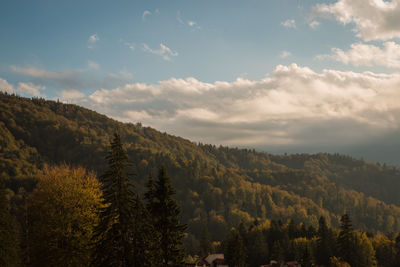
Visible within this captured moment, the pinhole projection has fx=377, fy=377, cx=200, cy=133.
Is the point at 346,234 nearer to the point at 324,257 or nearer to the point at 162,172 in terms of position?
the point at 324,257

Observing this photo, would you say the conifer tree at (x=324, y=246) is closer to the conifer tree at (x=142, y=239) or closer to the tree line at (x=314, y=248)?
the tree line at (x=314, y=248)

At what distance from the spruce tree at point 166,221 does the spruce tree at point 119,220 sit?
12.1 feet

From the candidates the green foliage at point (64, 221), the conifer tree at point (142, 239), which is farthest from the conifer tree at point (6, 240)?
the conifer tree at point (142, 239)

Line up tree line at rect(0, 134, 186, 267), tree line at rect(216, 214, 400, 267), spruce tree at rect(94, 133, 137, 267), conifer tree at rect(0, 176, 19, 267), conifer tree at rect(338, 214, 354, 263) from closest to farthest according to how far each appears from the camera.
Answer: spruce tree at rect(94, 133, 137, 267), tree line at rect(0, 134, 186, 267), conifer tree at rect(0, 176, 19, 267), conifer tree at rect(338, 214, 354, 263), tree line at rect(216, 214, 400, 267)

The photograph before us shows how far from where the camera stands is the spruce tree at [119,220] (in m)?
27.7

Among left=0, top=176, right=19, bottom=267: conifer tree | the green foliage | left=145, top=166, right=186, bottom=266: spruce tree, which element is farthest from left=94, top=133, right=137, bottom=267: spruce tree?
left=0, top=176, right=19, bottom=267: conifer tree

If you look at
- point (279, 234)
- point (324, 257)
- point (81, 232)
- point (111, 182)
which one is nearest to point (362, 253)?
point (324, 257)

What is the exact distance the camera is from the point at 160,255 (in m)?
31.2

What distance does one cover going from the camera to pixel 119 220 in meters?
28.4

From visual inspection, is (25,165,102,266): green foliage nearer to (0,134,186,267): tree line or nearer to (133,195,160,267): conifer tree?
(0,134,186,267): tree line

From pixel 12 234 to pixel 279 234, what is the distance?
90.2 metres

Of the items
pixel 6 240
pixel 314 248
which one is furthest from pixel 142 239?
pixel 314 248

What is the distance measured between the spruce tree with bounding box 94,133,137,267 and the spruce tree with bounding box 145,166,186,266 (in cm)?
369

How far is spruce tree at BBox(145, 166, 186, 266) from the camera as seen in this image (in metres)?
32.2
